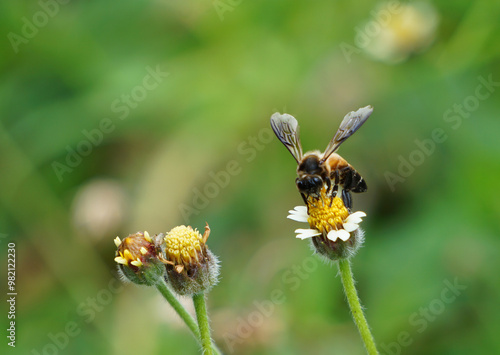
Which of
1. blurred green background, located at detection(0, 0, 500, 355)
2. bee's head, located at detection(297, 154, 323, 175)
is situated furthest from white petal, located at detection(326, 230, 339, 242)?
blurred green background, located at detection(0, 0, 500, 355)

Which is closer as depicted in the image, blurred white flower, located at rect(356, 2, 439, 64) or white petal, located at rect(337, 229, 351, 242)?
white petal, located at rect(337, 229, 351, 242)

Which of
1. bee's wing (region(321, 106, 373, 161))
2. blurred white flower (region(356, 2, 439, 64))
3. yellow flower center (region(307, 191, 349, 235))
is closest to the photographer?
yellow flower center (region(307, 191, 349, 235))

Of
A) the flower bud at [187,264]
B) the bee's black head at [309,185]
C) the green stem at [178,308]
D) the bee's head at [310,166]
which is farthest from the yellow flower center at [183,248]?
the bee's head at [310,166]

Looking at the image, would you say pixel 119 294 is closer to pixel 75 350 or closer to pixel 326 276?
pixel 75 350

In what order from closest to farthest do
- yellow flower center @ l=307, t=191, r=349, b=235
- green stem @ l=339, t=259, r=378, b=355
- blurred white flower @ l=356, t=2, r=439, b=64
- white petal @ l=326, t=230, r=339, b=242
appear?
1. green stem @ l=339, t=259, r=378, b=355
2. white petal @ l=326, t=230, r=339, b=242
3. yellow flower center @ l=307, t=191, r=349, b=235
4. blurred white flower @ l=356, t=2, r=439, b=64

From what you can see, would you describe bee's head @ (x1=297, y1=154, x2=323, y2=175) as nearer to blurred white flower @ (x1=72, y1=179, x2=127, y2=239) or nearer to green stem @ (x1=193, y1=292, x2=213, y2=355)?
green stem @ (x1=193, y1=292, x2=213, y2=355)

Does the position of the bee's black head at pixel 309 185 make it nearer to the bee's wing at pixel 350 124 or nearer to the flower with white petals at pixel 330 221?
the flower with white petals at pixel 330 221

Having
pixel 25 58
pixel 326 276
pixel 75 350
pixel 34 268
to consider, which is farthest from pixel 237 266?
pixel 25 58
